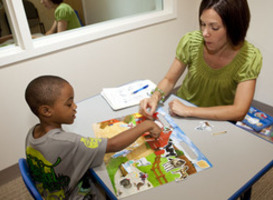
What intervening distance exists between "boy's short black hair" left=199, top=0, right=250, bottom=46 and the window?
1.06 metres

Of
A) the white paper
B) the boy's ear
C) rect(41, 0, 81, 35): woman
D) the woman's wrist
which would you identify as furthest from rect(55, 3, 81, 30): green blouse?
the boy's ear

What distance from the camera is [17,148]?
1987 mm

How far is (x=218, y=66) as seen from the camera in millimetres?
1396

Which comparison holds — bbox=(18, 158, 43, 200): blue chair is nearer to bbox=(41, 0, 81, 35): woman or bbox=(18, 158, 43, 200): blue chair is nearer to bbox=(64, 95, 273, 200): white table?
bbox=(64, 95, 273, 200): white table

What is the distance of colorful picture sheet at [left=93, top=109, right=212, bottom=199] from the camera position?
0.85 meters

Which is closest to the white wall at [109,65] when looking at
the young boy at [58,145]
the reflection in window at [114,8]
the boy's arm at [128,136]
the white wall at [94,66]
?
the white wall at [94,66]

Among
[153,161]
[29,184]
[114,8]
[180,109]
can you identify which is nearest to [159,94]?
[180,109]

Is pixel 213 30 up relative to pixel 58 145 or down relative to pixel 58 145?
up

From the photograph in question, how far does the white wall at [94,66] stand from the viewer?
182 centimetres

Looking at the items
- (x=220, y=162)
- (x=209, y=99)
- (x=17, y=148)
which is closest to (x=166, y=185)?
(x=220, y=162)

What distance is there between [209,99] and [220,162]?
0.68m

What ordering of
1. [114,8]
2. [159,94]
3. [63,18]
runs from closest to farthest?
[159,94] → [63,18] → [114,8]

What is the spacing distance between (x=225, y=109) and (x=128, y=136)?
1.73 ft

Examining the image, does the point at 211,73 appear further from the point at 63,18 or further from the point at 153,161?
the point at 63,18
